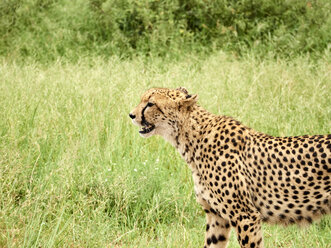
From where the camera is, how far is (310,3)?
8.88 metres

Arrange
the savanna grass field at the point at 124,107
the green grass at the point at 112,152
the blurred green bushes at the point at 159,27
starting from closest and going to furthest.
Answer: the green grass at the point at 112,152
the savanna grass field at the point at 124,107
the blurred green bushes at the point at 159,27

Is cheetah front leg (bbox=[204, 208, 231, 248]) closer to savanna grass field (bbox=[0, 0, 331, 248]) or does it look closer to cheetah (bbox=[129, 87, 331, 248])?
cheetah (bbox=[129, 87, 331, 248])

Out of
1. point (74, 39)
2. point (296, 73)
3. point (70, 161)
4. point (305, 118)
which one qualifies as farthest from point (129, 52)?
point (70, 161)

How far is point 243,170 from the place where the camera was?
270cm

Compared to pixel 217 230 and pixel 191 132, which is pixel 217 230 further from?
pixel 191 132

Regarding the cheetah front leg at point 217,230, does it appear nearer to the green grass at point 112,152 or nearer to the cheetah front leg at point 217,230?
the cheetah front leg at point 217,230

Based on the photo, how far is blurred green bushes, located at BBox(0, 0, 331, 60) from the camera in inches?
307

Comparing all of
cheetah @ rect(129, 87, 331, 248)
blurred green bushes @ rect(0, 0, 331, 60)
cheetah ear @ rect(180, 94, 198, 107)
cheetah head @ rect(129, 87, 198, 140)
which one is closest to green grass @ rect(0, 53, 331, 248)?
cheetah @ rect(129, 87, 331, 248)

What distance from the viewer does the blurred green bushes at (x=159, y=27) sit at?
307 inches

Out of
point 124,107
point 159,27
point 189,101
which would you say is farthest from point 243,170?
point 159,27

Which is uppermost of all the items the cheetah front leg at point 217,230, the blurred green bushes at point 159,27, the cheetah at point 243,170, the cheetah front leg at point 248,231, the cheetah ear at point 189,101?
the blurred green bushes at point 159,27

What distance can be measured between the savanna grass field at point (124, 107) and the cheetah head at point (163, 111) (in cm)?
59

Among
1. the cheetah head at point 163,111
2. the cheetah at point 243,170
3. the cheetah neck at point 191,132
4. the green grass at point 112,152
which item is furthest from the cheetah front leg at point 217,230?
the cheetah head at point 163,111

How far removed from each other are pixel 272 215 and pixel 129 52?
5636mm
